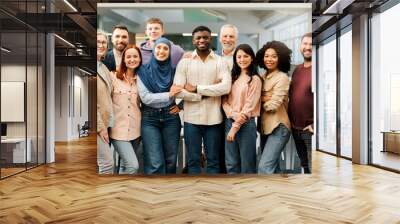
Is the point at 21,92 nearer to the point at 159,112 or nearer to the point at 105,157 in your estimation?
the point at 105,157

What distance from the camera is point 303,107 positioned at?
6699mm

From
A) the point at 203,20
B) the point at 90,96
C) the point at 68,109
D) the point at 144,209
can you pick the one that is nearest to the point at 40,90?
the point at 203,20

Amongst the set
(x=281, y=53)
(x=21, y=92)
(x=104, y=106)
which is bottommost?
(x=104, y=106)

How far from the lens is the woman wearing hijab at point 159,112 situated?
6531 millimetres

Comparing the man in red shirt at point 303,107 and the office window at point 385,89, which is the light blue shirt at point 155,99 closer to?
the man in red shirt at point 303,107

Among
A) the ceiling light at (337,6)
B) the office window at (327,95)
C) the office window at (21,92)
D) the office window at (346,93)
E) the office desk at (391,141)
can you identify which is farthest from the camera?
the office window at (327,95)

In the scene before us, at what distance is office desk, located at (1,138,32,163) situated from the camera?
6.92 meters

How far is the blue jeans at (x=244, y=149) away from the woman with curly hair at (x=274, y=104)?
15 cm

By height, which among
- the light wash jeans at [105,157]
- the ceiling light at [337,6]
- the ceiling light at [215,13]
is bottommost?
the light wash jeans at [105,157]

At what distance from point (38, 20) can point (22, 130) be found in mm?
2227

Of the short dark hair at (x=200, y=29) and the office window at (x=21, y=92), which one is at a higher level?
the short dark hair at (x=200, y=29)

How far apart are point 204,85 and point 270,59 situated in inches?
46.4

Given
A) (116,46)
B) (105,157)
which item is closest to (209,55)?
(116,46)

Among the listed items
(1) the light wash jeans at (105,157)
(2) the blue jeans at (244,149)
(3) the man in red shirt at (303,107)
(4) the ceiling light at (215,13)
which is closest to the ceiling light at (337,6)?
(3) the man in red shirt at (303,107)
